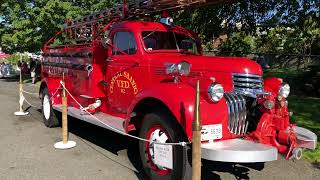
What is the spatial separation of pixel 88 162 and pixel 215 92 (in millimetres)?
2590

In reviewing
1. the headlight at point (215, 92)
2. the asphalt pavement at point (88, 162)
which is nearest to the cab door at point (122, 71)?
the asphalt pavement at point (88, 162)

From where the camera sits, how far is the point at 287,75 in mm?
15852

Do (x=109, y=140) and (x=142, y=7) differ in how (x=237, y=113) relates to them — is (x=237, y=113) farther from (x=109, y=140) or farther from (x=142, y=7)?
(x=109, y=140)

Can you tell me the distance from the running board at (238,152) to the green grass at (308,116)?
2356 mm

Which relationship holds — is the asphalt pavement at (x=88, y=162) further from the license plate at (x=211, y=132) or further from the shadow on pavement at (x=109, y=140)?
the license plate at (x=211, y=132)

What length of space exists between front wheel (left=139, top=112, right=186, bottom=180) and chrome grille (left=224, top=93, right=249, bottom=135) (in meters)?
0.65

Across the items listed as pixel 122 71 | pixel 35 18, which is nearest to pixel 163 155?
pixel 122 71

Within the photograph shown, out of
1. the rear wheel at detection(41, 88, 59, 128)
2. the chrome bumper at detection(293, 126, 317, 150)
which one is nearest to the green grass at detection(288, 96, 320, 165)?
the chrome bumper at detection(293, 126, 317, 150)

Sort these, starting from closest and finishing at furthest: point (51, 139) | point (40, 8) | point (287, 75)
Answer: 1. point (51, 139)
2. point (287, 75)
3. point (40, 8)

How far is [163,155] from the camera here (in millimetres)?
4887

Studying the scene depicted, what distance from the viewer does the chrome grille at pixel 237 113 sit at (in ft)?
16.0

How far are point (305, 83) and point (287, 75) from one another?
3.98ft

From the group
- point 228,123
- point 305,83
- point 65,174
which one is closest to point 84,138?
point 65,174

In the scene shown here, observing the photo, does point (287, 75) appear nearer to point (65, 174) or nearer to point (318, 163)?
point (318, 163)
